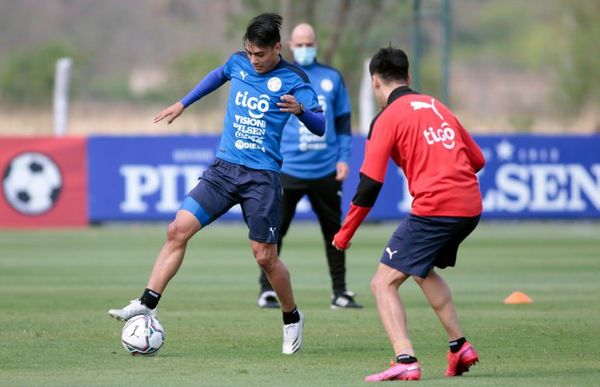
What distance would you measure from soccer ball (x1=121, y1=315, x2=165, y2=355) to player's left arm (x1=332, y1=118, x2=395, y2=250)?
189 cm

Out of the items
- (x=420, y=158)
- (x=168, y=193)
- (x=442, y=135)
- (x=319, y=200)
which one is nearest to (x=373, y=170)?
(x=420, y=158)

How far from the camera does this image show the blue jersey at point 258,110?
10516mm

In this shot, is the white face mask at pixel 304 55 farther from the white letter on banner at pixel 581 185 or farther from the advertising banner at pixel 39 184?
the white letter on banner at pixel 581 185

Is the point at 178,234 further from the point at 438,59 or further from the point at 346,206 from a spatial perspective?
the point at 438,59

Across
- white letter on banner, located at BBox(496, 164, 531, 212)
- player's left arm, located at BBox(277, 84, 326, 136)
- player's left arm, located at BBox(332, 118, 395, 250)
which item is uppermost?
player's left arm, located at BBox(277, 84, 326, 136)

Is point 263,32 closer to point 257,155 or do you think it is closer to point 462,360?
point 257,155

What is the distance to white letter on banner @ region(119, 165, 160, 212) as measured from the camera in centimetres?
2520

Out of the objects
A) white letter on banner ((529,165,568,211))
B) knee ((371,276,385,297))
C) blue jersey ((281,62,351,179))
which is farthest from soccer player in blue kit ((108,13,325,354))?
white letter on banner ((529,165,568,211))

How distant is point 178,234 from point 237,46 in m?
45.1

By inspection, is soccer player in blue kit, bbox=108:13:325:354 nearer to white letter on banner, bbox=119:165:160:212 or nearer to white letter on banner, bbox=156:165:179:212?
white letter on banner, bbox=156:165:179:212

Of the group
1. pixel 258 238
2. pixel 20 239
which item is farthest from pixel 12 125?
pixel 258 238

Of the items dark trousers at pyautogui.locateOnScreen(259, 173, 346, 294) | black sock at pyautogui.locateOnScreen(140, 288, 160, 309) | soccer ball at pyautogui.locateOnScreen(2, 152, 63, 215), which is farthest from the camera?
soccer ball at pyautogui.locateOnScreen(2, 152, 63, 215)

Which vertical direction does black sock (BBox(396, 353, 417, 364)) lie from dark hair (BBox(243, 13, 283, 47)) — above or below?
below

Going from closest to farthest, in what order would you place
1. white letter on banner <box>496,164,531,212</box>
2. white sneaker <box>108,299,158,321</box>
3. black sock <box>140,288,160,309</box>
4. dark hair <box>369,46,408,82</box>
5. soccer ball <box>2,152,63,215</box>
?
dark hair <box>369,46,408,82</box> → white sneaker <box>108,299,158,321</box> → black sock <box>140,288,160,309</box> → soccer ball <box>2,152,63,215</box> → white letter on banner <box>496,164,531,212</box>
